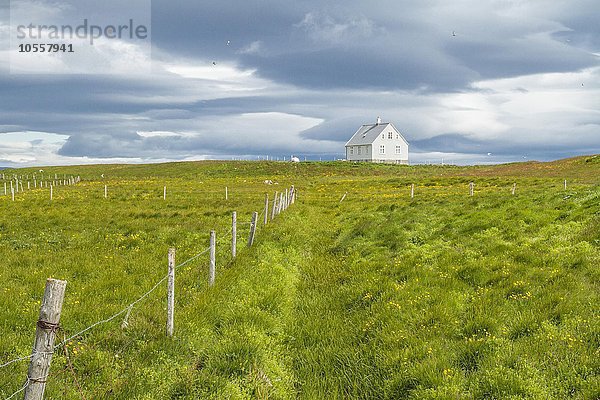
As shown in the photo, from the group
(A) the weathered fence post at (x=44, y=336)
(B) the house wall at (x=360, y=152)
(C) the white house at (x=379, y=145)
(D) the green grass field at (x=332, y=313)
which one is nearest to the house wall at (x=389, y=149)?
(C) the white house at (x=379, y=145)

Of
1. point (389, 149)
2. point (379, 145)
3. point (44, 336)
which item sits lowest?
point (44, 336)

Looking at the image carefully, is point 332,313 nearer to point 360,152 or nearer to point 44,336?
point 44,336

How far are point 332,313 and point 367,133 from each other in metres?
110

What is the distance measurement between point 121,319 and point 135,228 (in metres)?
14.3

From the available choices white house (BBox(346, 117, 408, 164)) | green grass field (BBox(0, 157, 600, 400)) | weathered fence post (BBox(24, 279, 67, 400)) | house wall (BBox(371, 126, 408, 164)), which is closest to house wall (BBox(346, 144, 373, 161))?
white house (BBox(346, 117, 408, 164))

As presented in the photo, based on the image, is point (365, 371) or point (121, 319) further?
point (121, 319)

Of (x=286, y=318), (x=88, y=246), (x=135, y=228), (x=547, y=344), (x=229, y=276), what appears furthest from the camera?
(x=135, y=228)

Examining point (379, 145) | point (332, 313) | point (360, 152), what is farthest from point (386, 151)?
point (332, 313)

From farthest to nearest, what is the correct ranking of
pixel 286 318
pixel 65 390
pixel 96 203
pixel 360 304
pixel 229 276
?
pixel 96 203, pixel 229 276, pixel 360 304, pixel 286 318, pixel 65 390

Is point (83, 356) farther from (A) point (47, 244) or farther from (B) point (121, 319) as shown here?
(A) point (47, 244)

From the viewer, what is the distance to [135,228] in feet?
76.7

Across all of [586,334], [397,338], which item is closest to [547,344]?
[586,334]

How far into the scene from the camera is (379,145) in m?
113

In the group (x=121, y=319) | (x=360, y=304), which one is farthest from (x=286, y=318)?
(x=121, y=319)
